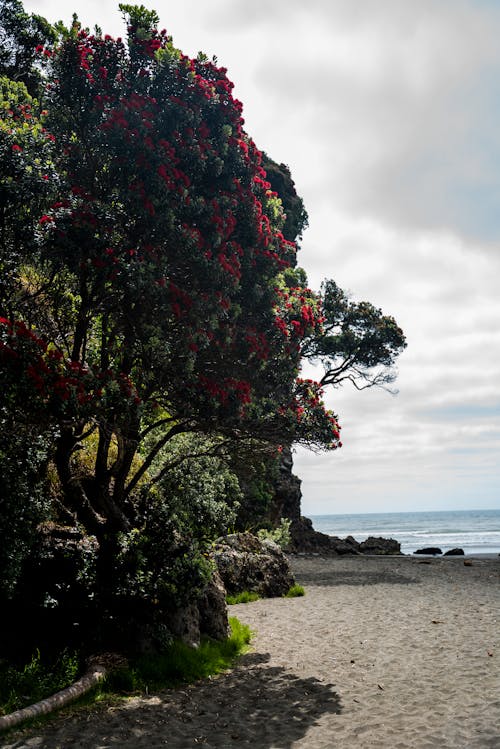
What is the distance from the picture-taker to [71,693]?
9.30 metres

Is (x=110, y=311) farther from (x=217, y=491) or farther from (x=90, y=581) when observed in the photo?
(x=217, y=491)

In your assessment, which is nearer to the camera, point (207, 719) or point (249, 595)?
point (207, 719)

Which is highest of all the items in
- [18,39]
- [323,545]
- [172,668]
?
[18,39]

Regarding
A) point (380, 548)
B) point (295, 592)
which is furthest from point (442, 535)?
point (295, 592)

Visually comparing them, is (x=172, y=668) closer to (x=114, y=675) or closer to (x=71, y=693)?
(x=114, y=675)

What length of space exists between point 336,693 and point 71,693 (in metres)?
4.59

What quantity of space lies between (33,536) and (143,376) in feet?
11.1

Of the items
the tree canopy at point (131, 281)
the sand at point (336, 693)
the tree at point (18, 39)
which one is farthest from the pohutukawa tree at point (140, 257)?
the tree at point (18, 39)

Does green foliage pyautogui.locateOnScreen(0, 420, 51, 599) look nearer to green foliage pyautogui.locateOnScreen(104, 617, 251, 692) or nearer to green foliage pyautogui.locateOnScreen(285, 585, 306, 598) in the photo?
green foliage pyautogui.locateOnScreen(104, 617, 251, 692)

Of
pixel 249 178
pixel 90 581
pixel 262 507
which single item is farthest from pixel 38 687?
pixel 262 507

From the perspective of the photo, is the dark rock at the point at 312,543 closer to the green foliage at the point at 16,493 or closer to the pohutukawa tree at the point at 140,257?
the pohutukawa tree at the point at 140,257

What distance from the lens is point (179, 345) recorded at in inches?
418

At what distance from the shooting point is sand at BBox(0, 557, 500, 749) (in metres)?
8.06

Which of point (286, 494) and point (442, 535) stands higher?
point (286, 494)
